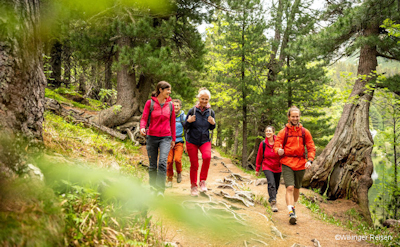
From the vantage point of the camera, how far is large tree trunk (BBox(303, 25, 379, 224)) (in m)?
8.87

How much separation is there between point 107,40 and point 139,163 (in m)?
6.01

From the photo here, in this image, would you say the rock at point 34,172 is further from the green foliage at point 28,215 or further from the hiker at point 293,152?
the hiker at point 293,152

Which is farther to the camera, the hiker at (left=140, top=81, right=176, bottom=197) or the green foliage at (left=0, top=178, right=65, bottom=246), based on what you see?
the hiker at (left=140, top=81, right=176, bottom=197)

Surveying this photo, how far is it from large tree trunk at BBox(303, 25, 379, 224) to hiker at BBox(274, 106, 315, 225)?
5.74m

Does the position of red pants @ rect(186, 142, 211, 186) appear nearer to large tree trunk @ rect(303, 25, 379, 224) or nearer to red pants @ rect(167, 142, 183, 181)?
red pants @ rect(167, 142, 183, 181)

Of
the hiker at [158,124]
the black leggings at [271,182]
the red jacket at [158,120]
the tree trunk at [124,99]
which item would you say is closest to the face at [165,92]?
the hiker at [158,124]

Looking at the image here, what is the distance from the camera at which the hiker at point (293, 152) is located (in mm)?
4551

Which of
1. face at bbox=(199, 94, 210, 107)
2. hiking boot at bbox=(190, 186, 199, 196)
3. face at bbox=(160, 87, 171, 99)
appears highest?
face at bbox=(160, 87, 171, 99)

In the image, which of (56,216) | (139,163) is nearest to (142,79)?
(139,163)

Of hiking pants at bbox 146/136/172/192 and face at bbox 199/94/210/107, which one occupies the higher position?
face at bbox 199/94/210/107

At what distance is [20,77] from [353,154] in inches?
424

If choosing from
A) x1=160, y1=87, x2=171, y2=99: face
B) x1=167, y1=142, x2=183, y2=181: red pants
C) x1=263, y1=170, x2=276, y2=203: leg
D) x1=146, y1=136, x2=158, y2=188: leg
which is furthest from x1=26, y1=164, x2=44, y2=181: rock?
x1=263, y1=170, x2=276, y2=203: leg

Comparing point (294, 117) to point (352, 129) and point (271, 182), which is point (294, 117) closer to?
point (271, 182)

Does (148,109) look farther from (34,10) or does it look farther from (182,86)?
(182,86)
